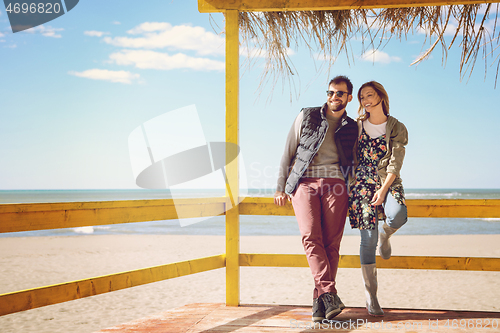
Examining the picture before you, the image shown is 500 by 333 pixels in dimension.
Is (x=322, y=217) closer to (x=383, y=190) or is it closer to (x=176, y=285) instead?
(x=383, y=190)

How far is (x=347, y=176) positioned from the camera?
93.4 inches

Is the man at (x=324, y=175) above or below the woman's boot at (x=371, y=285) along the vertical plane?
above

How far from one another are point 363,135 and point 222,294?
12.0 ft

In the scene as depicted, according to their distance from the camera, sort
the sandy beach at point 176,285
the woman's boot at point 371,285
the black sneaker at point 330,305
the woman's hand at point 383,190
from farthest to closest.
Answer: the sandy beach at point 176,285, the woman's boot at point 371,285, the woman's hand at point 383,190, the black sneaker at point 330,305

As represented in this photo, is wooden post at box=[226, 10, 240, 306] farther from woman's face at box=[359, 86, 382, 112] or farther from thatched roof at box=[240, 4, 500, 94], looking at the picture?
woman's face at box=[359, 86, 382, 112]

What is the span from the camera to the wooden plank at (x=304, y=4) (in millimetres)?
2465

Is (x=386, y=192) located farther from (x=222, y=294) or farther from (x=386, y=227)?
(x=222, y=294)

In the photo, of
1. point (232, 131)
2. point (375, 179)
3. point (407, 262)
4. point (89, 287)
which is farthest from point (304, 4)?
point (89, 287)

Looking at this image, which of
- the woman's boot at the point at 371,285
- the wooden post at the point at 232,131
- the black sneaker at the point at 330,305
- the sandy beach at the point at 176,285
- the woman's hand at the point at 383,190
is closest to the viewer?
the black sneaker at the point at 330,305

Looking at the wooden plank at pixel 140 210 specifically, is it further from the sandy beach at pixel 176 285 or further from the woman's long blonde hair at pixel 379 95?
the sandy beach at pixel 176 285

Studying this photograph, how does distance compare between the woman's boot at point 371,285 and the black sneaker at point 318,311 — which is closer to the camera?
the black sneaker at point 318,311

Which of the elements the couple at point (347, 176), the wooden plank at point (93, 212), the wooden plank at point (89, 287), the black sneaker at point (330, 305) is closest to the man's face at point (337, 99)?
the couple at point (347, 176)

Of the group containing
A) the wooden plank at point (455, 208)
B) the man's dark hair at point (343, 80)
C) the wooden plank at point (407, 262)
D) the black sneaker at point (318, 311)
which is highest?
the man's dark hair at point (343, 80)

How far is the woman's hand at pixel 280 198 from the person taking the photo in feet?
8.04
